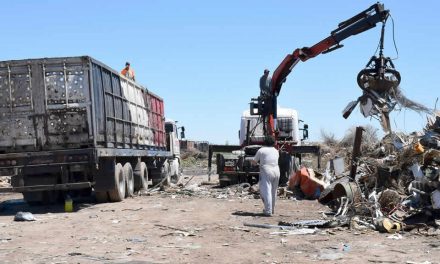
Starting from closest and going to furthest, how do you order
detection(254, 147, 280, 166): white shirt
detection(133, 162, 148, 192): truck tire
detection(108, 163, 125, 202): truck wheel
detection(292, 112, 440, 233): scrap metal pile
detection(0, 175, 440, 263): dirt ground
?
detection(0, 175, 440, 263): dirt ground → detection(292, 112, 440, 233): scrap metal pile → detection(254, 147, 280, 166): white shirt → detection(108, 163, 125, 202): truck wheel → detection(133, 162, 148, 192): truck tire

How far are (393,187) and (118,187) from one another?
251 inches

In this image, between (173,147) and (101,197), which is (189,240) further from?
(173,147)

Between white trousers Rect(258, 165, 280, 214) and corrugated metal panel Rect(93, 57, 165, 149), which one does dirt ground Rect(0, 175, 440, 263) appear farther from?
corrugated metal panel Rect(93, 57, 165, 149)

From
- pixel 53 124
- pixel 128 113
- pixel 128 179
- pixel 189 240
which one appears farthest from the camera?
pixel 128 113

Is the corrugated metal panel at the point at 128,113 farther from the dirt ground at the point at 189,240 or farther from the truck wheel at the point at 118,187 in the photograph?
the dirt ground at the point at 189,240

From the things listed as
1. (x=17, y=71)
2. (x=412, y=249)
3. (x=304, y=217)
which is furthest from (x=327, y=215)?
(x=17, y=71)

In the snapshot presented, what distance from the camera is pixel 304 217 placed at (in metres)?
11.0

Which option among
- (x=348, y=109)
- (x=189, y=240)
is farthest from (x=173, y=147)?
(x=189, y=240)

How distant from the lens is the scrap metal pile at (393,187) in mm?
9414

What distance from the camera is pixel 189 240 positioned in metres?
8.41

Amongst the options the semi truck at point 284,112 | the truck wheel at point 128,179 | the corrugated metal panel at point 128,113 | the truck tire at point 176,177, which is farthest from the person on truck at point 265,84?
the truck tire at point 176,177

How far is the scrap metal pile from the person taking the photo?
9414 millimetres

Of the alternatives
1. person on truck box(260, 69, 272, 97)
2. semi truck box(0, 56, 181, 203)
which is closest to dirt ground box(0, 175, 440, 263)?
semi truck box(0, 56, 181, 203)

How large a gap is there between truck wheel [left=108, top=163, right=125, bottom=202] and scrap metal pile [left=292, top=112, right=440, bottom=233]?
486 centimetres
